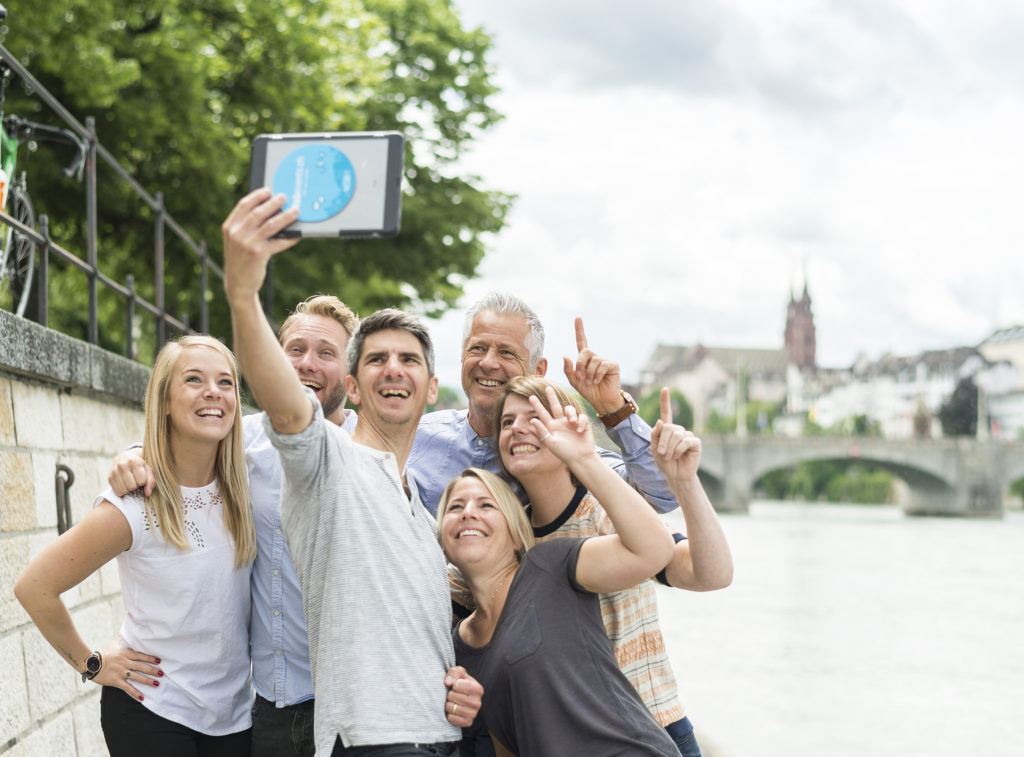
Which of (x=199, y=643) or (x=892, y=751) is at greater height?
(x=199, y=643)

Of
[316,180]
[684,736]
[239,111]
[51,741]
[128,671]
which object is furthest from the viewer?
[239,111]

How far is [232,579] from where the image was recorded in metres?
2.81

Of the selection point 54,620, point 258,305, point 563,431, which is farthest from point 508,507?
point 54,620

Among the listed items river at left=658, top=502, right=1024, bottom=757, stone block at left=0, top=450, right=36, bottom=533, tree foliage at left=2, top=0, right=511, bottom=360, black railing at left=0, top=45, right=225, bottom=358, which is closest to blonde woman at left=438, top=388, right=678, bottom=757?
stone block at left=0, top=450, right=36, bottom=533

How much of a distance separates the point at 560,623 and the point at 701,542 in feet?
1.39

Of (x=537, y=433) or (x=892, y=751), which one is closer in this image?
(x=537, y=433)

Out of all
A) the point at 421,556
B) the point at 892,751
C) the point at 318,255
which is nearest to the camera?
the point at 421,556

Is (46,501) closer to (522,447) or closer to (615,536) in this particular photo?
(522,447)

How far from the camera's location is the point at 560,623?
8.23ft

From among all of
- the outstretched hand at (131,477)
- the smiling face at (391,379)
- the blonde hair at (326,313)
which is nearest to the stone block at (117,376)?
the blonde hair at (326,313)

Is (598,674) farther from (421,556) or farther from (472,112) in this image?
(472,112)

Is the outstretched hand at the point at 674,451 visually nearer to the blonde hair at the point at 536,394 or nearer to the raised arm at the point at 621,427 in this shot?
the blonde hair at the point at 536,394

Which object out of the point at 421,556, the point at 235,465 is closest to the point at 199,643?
the point at 235,465

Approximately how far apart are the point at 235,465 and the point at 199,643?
1.40 ft
